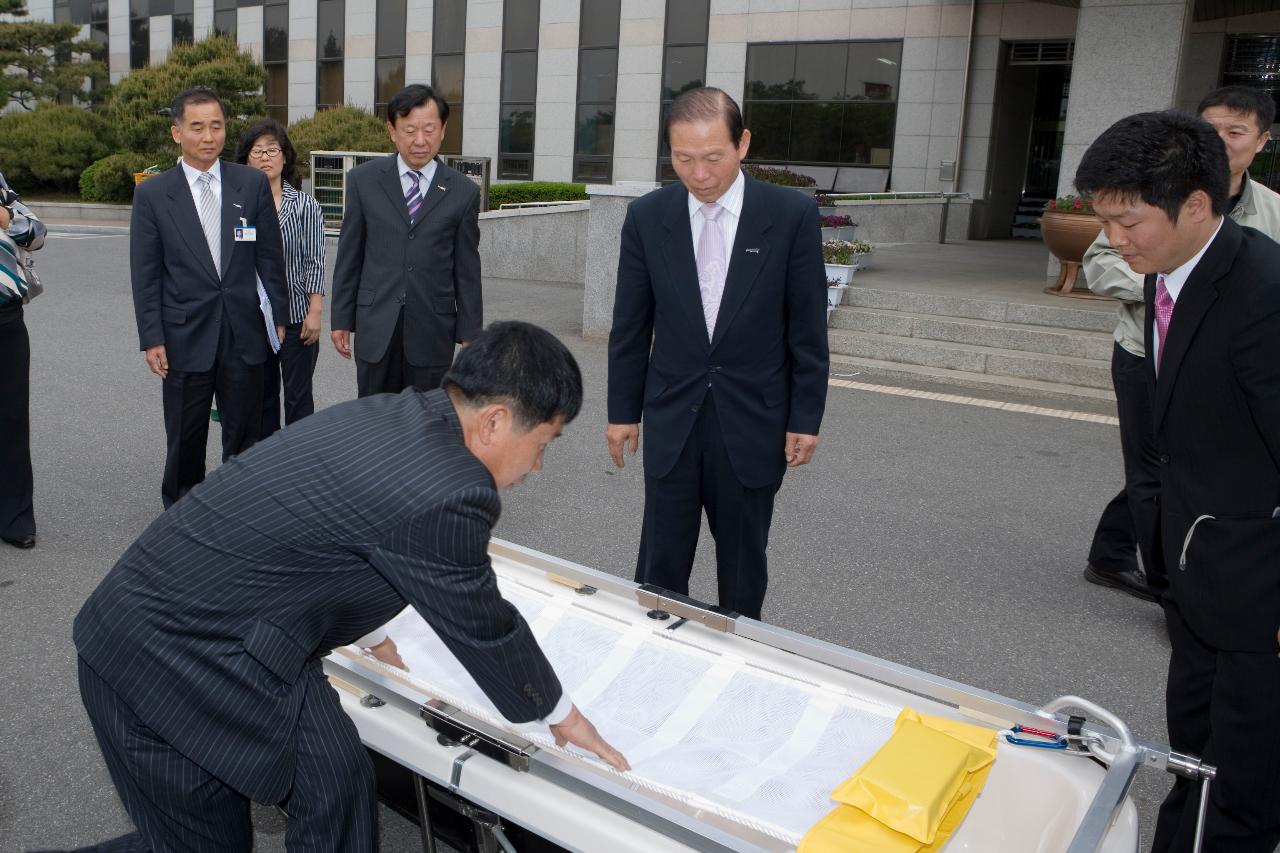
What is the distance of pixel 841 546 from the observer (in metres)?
4.98

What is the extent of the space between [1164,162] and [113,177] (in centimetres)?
2609

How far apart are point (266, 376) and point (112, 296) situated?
740 cm

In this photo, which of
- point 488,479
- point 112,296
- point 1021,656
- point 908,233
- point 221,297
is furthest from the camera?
point 908,233

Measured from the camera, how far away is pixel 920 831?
214cm

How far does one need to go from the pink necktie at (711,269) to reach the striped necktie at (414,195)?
1.95 m

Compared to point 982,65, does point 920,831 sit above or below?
below

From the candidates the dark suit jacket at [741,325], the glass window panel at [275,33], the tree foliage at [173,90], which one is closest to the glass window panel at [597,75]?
the tree foliage at [173,90]

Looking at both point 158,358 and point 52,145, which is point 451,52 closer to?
point 52,145

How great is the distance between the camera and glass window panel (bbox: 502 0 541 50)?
885 inches

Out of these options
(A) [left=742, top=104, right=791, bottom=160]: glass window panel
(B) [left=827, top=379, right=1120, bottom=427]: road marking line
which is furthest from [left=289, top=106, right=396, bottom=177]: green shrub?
(B) [left=827, top=379, right=1120, bottom=427]: road marking line

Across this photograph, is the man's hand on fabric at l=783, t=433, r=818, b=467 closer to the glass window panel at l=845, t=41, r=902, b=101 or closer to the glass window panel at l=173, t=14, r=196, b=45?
the glass window panel at l=845, t=41, r=902, b=101

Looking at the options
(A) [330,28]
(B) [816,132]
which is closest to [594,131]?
(B) [816,132]

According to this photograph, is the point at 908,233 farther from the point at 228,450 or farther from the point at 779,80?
the point at 228,450

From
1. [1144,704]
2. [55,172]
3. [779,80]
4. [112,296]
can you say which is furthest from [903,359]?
[55,172]
